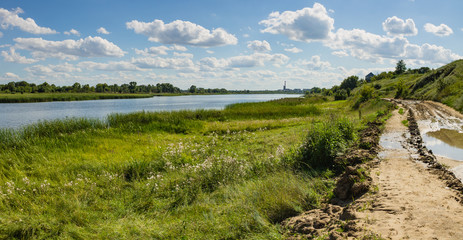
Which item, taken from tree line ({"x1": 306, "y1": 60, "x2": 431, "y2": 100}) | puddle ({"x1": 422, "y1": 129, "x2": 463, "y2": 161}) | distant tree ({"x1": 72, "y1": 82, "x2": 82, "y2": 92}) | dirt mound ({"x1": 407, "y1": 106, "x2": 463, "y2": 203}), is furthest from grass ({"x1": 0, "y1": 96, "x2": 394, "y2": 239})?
distant tree ({"x1": 72, "y1": 82, "x2": 82, "y2": 92})

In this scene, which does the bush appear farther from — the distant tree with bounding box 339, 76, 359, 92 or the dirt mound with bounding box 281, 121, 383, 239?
the distant tree with bounding box 339, 76, 359, 92

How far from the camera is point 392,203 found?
18.2 ft

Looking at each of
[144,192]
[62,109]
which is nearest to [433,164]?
[144,192]

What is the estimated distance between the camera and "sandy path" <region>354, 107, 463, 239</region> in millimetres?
4418

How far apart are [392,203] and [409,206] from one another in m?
0.31

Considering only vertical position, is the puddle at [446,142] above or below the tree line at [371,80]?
below

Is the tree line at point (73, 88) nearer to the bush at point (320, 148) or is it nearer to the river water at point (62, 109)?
the river water at point (62, 109)

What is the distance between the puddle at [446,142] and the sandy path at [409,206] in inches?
115

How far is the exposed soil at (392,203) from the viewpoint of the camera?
14.9ft

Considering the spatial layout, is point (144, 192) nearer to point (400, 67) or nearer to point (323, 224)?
point (323, 224)

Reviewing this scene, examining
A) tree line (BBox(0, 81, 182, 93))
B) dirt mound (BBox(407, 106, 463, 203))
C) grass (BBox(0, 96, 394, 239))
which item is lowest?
grass (BBox(0, 96, 394, 239))

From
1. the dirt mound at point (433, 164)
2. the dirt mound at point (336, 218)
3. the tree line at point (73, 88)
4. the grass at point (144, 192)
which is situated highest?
the tree line at point (73, 88)

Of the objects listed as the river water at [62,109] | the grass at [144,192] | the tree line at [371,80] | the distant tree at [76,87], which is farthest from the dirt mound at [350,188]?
the distant tree at [76,87]

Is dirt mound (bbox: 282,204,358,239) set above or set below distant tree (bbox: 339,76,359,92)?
below
